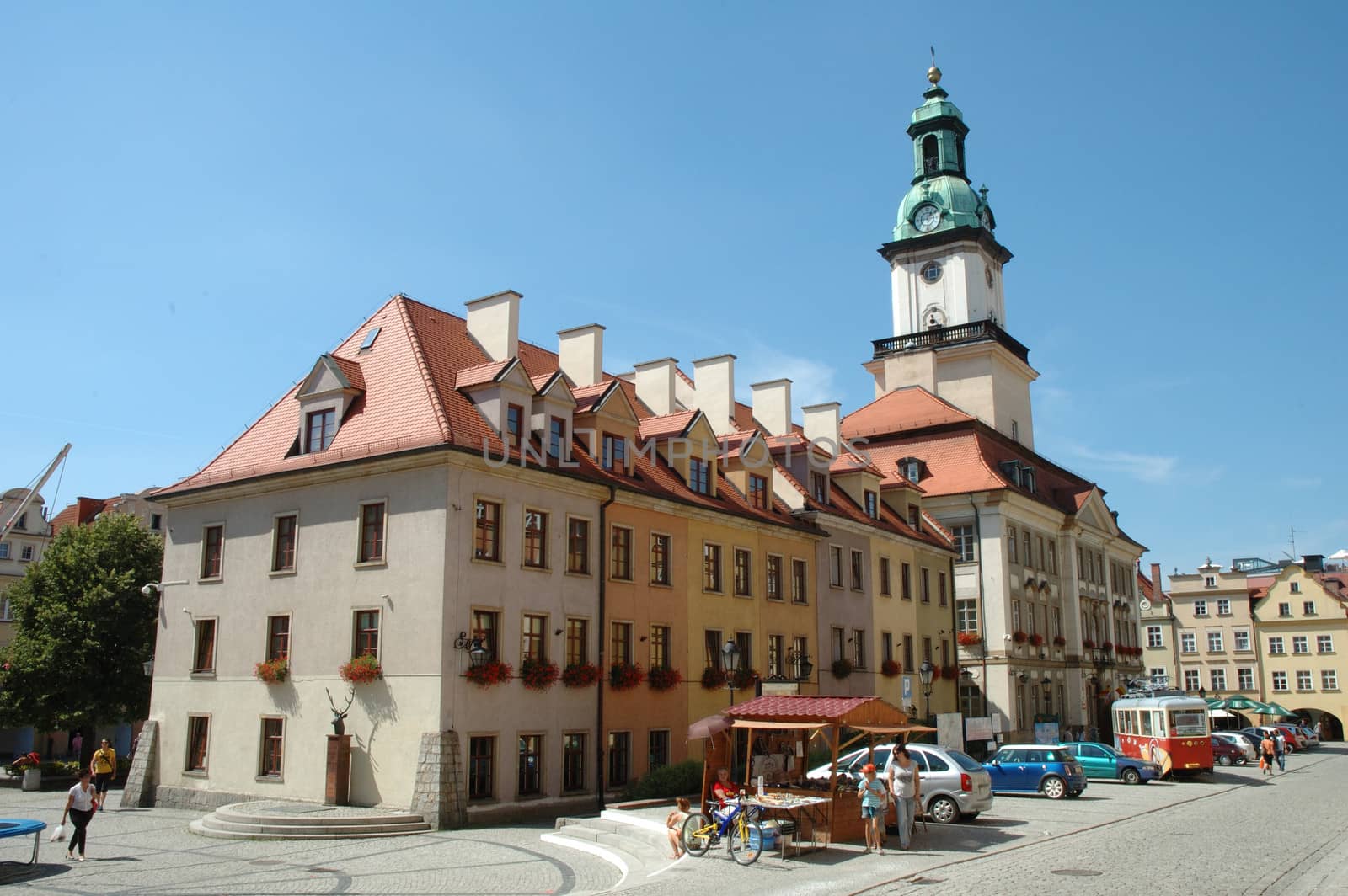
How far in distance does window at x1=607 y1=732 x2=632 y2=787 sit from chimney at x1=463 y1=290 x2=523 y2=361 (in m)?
10.5

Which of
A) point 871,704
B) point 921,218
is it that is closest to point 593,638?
point 871,704

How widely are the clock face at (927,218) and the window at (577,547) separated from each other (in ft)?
145

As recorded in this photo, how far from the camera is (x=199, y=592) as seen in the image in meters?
30.0

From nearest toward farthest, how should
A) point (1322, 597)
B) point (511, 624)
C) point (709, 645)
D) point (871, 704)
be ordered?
point (871, 704) → point (511, 624) → point (709, 645) → point (1322, 597)

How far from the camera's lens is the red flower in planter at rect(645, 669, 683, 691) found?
30.0 metres

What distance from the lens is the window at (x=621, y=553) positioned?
29781 millimetres

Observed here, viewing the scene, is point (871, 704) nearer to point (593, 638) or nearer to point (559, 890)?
point (559, 890)

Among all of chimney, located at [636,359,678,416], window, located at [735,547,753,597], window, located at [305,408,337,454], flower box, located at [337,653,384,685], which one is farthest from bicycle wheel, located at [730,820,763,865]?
chimney, located at [636,359,678,416]

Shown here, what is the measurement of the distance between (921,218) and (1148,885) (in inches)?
2198

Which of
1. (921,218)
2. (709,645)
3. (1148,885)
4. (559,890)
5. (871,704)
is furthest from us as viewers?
(921,218)

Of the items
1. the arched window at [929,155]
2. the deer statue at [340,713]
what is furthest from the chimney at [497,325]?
the arched window at [929,155]

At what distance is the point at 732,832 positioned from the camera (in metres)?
19.1

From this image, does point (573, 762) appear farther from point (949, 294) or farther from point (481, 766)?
point (949, 294)

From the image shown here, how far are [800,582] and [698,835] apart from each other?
18499mm
